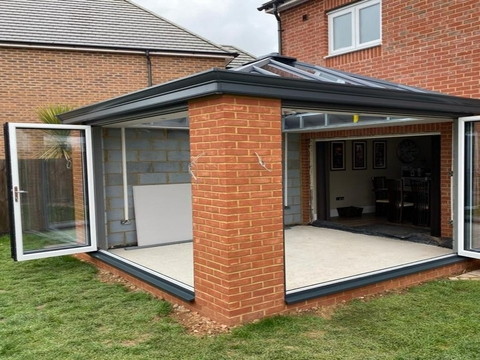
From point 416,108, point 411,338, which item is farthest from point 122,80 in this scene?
point 411,338

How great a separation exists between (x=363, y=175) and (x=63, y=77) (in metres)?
8.57

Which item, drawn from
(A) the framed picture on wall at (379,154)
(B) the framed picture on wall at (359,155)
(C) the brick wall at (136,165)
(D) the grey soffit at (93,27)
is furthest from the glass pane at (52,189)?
(A) the framed picture on wall at (379,154)

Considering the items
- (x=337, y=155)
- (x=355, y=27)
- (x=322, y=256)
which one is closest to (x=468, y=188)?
(x=322, y=256)

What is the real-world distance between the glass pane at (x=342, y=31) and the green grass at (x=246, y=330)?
5834 mm

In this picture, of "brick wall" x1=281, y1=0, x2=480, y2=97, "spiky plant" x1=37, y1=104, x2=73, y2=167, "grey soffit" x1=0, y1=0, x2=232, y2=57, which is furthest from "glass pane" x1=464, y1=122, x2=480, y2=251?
"grey soffit" x1=0, y1=0, x2=232, y2=57

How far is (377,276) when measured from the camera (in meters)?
5.64

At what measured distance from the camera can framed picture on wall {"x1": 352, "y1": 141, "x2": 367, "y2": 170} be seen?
12.0 meters

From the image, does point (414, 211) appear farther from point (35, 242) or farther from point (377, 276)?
point (35, 242)

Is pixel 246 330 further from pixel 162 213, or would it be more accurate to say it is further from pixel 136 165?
pixel 136 165

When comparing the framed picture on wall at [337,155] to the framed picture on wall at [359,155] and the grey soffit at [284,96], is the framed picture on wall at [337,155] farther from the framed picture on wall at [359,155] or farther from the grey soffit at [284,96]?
the grey soffit at [284,96]

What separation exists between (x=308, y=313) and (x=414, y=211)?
596 cm

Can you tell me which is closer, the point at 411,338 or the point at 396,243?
the point at 411,338

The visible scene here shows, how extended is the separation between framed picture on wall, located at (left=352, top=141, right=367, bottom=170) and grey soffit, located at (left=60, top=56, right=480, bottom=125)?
520 centimetres

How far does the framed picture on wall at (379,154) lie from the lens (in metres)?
12.4
